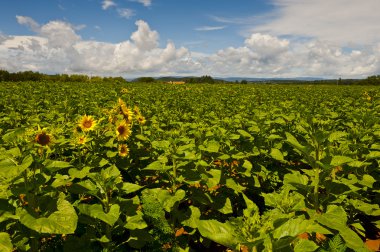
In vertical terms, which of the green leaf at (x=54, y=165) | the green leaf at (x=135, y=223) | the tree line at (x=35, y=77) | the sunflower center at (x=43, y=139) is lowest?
the green leaf at (x=135, y=223)

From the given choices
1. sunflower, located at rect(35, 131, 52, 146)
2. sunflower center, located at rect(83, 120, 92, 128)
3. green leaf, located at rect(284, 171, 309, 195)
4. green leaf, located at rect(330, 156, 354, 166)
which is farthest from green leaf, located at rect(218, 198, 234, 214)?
sunflower center, located at rect(83, 120, 92, 128)

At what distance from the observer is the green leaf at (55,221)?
88.3 inches

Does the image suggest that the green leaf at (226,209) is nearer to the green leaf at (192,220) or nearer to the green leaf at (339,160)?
the green leaf at (192,220)

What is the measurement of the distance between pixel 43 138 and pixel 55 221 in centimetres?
171

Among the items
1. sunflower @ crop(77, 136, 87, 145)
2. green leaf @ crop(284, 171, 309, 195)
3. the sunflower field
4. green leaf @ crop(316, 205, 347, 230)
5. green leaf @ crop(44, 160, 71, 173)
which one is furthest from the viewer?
sunflower @ crop(77, 136, 87, 145)

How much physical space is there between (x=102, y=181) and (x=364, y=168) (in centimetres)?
419

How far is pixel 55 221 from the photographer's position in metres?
2.35

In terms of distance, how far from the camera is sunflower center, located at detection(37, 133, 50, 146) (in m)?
3.71

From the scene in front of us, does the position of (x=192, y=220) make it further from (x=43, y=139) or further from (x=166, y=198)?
(x=43, y=139)

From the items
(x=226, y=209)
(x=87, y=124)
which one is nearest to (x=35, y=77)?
(x=87, y=124)

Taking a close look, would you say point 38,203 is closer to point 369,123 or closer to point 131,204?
point 131,204

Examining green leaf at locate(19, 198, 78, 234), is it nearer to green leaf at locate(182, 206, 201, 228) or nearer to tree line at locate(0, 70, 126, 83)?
green leaf at locate(182, 206, 201, 228)

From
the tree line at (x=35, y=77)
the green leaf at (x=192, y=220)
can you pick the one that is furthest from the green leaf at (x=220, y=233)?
the tree line at (x=35, y=77)

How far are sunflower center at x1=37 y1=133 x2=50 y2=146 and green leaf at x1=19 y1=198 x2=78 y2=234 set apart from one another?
1377 mm
